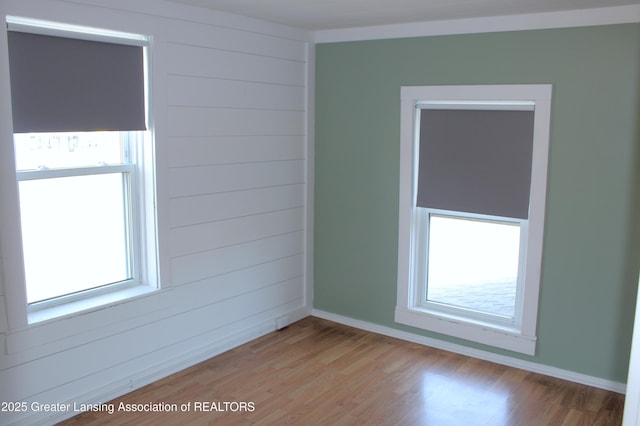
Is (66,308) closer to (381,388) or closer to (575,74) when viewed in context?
(381,388)

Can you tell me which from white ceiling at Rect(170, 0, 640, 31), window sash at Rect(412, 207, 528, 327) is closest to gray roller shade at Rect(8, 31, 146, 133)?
white ceiling at Rect(170, 0, 640, 31)

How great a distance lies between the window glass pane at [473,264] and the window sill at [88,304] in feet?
6.87

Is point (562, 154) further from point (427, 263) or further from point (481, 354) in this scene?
point (481, 354)

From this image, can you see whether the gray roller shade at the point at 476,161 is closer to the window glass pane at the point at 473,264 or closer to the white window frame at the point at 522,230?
the white window frame at the point at 522,230

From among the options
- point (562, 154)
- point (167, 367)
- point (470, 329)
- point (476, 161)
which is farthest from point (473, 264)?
point (167, 367)

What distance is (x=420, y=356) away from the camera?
4.20 meters

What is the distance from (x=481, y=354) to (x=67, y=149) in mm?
3042

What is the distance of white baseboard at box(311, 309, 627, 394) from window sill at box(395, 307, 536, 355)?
0.08 meters

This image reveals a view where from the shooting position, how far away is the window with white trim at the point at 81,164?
3.00 meters

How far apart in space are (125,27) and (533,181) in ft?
8.78

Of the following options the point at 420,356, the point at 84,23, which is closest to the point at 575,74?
the point at 420,356

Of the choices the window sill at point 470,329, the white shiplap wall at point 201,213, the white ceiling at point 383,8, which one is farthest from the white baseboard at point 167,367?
the white ceiling at point 383,8

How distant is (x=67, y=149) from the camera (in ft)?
10.7

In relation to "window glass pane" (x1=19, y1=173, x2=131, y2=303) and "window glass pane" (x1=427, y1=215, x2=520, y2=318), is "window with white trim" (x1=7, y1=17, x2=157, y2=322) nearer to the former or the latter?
"window glass pane" (x1=19, y1=173, x2=131, y2=303)
